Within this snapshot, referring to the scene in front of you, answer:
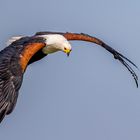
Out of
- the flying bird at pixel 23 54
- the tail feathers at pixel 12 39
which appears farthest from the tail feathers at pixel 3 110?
the tail feathers at pixel 12 39

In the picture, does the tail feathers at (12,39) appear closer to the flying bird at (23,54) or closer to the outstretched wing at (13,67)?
the flying bird at (23,54)

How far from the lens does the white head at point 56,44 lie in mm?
20781

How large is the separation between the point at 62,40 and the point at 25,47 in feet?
6.47

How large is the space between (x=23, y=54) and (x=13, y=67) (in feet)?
2.56

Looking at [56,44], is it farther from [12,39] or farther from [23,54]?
[23,54]

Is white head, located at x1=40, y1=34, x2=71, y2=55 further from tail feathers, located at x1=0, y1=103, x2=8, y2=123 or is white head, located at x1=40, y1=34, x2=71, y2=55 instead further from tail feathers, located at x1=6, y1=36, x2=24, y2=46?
tail feathers, located at x1=0, y1=103, x2=8, y2=123

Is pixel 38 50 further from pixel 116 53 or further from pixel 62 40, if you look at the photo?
pixel 116 53

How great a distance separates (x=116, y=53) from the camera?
23.3m

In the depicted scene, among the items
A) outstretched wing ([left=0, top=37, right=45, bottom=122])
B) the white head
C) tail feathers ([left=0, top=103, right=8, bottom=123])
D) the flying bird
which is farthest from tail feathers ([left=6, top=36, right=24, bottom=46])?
tail feathers ([left=0, top=103, right=8, bottom=123])

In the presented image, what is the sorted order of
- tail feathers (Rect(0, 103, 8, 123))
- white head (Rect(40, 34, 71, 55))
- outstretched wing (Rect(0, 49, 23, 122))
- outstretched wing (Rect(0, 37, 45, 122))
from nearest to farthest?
tail feathers (Rect(0, 103, 8, 123)), outstretched wing (Rect(0, 49, 23, 122)), outstretched wing (Rect(0, 37, 45, 122)), white head (Rect(40, 34, 71, 55))

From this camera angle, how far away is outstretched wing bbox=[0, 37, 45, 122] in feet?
55.2

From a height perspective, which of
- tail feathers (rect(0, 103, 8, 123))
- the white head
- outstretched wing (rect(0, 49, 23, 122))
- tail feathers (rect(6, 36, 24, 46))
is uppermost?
the white head

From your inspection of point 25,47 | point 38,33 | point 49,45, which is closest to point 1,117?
point 25,47

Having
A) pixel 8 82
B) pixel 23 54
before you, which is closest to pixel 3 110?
pixel 8 82
